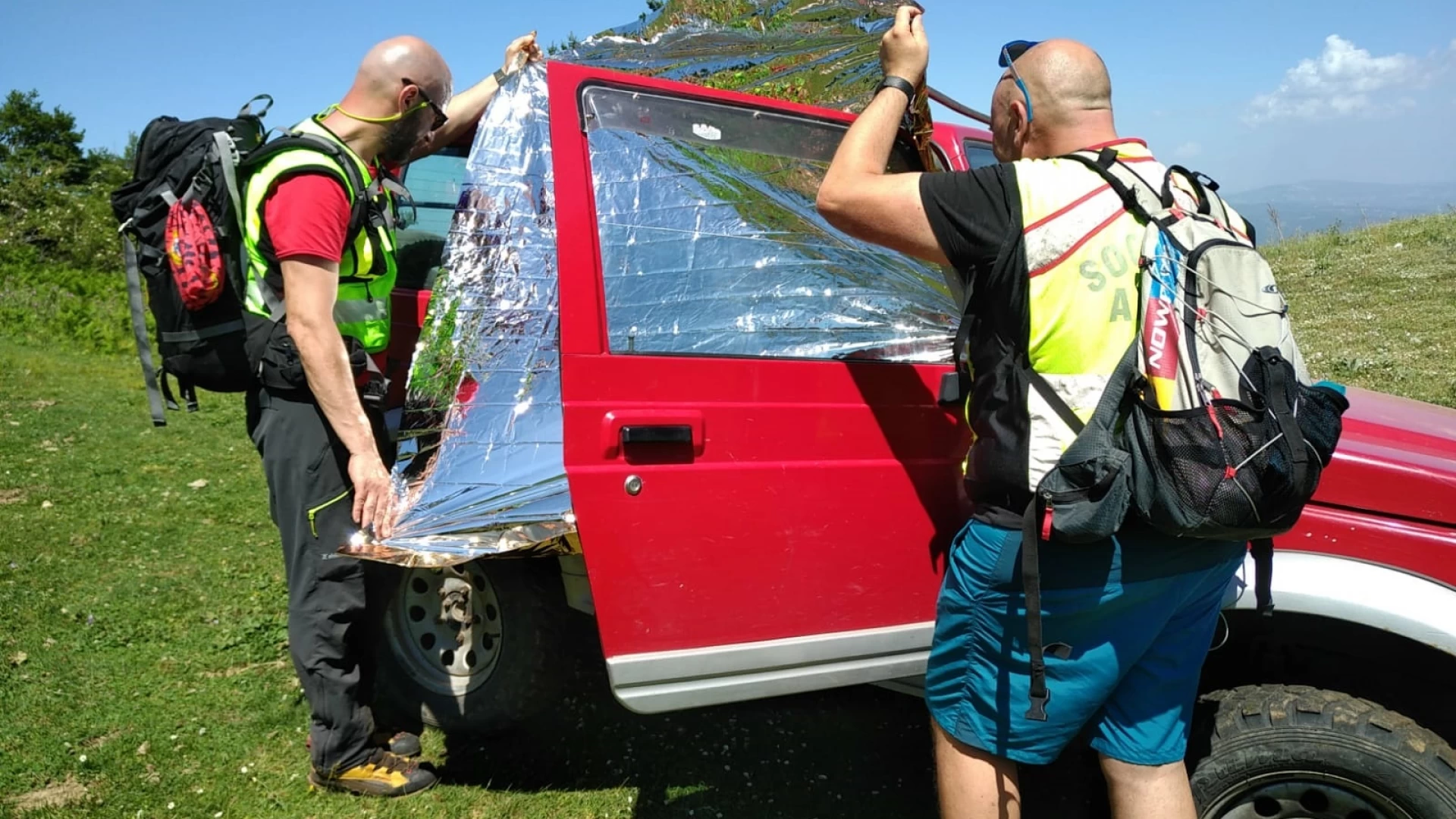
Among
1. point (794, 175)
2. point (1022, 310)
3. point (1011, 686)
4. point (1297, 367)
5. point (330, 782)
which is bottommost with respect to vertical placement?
point (330, 782)

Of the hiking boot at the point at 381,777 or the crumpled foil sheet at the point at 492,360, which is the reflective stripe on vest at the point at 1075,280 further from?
the hiking boot at the point at 381,777

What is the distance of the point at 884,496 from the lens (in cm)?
256

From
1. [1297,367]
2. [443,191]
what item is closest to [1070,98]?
[1297,367]

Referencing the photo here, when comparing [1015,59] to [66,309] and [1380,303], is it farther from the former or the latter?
[66,309]

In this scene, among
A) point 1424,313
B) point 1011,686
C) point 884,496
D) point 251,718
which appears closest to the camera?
point 1011,686

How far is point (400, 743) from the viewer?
331 cm

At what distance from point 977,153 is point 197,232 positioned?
247cm

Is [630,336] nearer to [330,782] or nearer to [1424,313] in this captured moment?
[330,782]

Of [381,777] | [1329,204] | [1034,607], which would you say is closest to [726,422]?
[1034,607]

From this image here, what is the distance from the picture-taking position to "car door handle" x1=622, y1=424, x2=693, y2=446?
7.77 ft

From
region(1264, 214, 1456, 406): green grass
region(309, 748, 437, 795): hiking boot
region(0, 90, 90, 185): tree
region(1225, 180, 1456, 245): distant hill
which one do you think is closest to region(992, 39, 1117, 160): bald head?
region(1225, 180, 1456, 245): distant hill

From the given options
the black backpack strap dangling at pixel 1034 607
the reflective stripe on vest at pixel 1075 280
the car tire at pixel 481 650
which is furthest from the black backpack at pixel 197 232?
the black backpack strap dangling at pixel 1034 607

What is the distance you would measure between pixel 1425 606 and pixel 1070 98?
4.87 ft

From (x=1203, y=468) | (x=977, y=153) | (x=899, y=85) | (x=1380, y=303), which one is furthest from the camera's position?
(x=1380, y=303)
